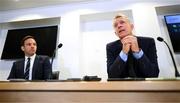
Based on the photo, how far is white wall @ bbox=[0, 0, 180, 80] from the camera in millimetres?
Result: 3113

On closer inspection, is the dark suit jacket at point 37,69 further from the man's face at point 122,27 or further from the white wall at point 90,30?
the man's face at point 122,27

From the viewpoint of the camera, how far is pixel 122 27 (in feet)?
5.35

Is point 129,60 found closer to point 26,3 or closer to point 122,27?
point 122,27

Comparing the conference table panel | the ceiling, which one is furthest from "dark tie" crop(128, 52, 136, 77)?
the ceiling

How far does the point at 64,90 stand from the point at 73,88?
4cm

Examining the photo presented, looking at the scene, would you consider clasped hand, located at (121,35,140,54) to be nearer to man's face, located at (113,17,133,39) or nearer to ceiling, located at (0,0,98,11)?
man's face, located at (113,17,133,39)

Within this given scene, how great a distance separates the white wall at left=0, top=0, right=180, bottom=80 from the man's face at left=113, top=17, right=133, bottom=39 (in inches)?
58.8

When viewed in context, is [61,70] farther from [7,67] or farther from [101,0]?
[101,0]

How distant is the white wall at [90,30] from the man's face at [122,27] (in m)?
1.49

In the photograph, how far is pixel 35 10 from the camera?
12.4ft

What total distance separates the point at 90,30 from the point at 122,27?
199 cm

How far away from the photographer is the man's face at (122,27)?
160 cm

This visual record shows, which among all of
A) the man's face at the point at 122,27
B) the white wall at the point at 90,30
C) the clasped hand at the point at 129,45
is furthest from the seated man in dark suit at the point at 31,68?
the clasped hand at the point at 129,45

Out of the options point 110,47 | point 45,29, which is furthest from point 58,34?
point 110,47
